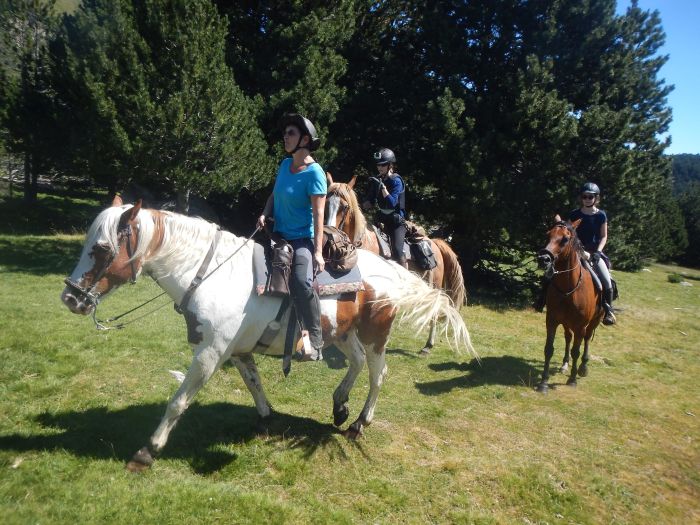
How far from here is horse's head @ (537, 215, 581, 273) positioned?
245 inches

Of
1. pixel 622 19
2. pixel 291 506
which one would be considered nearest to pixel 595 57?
pixel 622 19

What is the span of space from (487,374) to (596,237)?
3.05 m

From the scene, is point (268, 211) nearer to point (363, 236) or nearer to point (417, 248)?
point (363, 236)

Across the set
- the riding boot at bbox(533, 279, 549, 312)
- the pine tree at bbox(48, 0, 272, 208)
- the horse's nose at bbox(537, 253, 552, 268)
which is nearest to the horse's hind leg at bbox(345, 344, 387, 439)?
the horse's nose at bbox(537, 253, 552, 268)

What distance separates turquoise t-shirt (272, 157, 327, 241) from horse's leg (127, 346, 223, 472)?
124cm

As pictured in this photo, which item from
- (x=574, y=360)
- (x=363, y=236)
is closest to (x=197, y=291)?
(x=363, y=236)

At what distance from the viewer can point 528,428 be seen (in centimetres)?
545

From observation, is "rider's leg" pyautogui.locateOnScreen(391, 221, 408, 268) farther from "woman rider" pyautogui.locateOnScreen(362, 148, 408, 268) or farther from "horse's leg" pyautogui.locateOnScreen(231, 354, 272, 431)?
"horse's leg" pyautogui.locateOnScreen(231, 354, 272, 431)

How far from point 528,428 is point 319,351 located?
3.20 meters

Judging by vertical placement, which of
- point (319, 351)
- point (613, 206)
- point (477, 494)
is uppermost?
point (613, 206)

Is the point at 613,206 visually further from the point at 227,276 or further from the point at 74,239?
the point at 74,239

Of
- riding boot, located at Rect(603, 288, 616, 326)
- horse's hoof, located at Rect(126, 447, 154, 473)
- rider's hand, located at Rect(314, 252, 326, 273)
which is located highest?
rider's hand, located at Rect(314, 252, 326, 273)

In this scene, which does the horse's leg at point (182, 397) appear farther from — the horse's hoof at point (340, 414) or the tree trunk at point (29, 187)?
the tree trunk at point (29, 187)

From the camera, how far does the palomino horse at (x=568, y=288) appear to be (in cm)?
647
